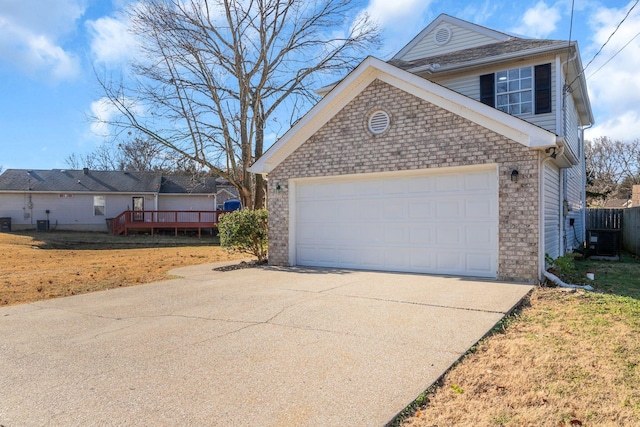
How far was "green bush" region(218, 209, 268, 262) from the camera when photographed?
36.8 ft

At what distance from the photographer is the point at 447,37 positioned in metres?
14.0

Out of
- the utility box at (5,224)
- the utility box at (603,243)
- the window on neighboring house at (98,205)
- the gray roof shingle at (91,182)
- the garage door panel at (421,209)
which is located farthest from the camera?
the window on neighboring house at (98,205)

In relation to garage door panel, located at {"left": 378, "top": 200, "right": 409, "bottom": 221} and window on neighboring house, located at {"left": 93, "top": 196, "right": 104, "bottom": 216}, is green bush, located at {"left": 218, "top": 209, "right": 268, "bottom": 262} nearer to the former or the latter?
garage door panel, located at {"left": 378, "top": 200, "right": 409, "bottom": 221}

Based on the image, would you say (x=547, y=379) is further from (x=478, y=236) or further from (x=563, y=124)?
(x=563, y=124)

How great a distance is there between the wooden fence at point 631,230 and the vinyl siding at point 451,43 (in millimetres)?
Answer: 7887

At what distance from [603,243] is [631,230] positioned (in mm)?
3070

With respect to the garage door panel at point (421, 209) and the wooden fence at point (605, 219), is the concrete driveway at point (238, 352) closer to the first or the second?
the garage door panel at point (421, 209)

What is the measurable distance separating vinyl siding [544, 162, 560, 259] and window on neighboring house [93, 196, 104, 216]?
28.6 meters

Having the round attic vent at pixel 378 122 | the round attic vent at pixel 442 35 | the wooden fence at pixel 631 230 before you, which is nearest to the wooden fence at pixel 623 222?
the wooden fence at pixel 631 230

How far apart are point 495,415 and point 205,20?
1992 cm

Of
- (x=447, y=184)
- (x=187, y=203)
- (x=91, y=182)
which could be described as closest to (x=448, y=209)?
(x=447, y=184)

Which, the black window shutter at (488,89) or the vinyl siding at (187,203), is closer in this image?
the black window shutter at (488,89)

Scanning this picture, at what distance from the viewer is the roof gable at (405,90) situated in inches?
300

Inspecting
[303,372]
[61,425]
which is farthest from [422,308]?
[61,425]
